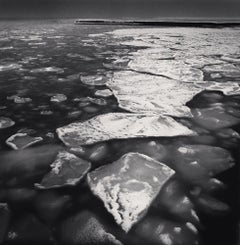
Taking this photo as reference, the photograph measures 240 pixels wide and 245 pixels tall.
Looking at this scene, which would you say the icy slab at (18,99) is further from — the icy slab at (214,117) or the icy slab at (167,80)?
the icy slab at (214,117)

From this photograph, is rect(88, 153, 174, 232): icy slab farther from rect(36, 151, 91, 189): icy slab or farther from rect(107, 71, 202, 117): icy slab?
rect(107, 71, 202, 117): icy slab

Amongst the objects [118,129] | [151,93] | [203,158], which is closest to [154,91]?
[151,93]

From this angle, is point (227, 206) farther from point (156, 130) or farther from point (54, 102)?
point (54, 102)

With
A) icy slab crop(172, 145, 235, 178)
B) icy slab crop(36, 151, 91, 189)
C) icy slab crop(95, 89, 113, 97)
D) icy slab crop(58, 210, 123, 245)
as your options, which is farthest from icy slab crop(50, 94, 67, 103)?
icy slab crop(58, 210, 123, 245)

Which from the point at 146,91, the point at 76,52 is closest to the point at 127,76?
the point at 146,91

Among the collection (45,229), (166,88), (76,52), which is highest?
(45,229)

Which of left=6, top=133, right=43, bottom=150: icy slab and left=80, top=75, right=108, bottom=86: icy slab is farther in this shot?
A: left=80, top=75, right=108, bottom=86: icy slab
